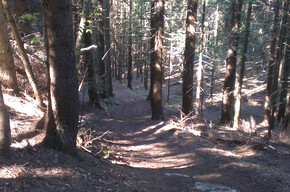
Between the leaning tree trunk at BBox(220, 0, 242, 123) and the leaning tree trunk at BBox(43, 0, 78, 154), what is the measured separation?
38.0ft

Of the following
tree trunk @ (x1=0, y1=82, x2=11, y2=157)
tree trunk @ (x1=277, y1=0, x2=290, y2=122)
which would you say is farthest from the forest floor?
tree trunk @ (x1=277, y1=0, x2=290, y2=122)

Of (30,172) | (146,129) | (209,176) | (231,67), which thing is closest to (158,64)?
(146,129)

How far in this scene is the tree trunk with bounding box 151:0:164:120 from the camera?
1132 cm

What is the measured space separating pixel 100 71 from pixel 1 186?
13.0m

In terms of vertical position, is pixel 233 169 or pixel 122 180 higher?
pixel 122 180

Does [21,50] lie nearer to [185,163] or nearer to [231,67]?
[185,163]

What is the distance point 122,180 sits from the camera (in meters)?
5.07

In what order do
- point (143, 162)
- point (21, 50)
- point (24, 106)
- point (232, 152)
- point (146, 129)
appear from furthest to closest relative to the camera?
point (146, 129) < point (232, 152) < point (143, 162) < point (24, 106) < point (21, 50)

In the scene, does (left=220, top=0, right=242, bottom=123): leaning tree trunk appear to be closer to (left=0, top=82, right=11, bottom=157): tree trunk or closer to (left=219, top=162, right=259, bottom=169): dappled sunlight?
(left=219, top=162, right=259, bottom=169): dappled sunlight

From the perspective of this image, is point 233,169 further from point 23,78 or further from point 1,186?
point 23,78

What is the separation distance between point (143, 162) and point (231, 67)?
10061 millimetres

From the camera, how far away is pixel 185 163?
7570 millimetres

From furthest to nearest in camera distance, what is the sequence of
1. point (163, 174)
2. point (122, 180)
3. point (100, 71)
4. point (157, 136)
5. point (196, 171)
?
point (100, 71), point (157, 136), point (196, 171), point (163, 174), point (122, 180)

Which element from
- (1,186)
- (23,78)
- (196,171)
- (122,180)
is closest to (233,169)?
(196,171)
